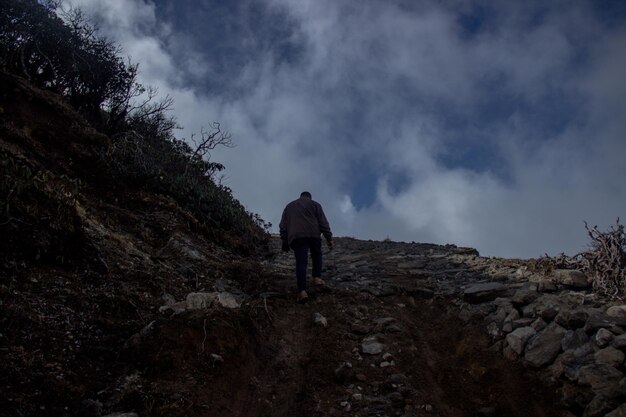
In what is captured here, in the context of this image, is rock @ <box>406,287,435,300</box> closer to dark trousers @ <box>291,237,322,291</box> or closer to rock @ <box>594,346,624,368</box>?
dark trousers @ <box>291,237,322,291</box>

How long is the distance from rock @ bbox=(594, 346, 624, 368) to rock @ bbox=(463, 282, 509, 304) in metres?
2.28

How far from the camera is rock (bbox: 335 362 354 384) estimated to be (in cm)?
493

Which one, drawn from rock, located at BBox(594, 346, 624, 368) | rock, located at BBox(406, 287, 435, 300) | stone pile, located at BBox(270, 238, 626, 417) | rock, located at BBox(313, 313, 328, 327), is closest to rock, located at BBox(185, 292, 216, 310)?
rock, located at BBox(313, 313, 328, 327)

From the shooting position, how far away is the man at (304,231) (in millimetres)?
7965

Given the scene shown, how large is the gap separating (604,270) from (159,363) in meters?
5.63

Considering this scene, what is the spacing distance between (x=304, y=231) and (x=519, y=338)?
13.1ft

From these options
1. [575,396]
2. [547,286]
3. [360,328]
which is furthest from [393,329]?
[575,396]

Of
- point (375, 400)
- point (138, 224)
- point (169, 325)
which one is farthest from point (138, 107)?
point (375, 400)

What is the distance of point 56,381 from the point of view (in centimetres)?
372

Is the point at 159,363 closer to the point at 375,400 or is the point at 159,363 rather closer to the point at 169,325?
the point at 169,325

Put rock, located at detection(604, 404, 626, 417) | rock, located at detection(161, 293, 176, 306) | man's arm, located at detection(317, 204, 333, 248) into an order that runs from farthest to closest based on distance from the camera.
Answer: man's arm, located at detection(317, 204, 333, 248) < rock, located at detection(161, 293, 176, 306) < rock, located at detection(604, 404, 626, 417)

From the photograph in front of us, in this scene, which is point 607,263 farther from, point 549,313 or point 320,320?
point 320,320

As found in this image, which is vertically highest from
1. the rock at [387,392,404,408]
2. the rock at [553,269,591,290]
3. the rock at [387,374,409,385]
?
the rock at [553,269,591,290]

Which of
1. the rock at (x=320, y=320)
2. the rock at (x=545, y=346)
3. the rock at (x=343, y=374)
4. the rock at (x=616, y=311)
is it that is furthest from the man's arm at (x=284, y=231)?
the rock at (x=616, y=311)
